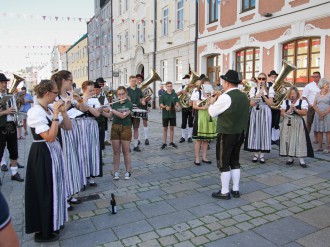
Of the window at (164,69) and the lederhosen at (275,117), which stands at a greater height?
the window at (164,69)

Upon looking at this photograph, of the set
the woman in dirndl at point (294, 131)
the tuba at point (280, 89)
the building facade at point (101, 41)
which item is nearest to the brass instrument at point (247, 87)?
the tuba at point (280, 89)

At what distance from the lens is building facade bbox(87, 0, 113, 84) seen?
3359 cm

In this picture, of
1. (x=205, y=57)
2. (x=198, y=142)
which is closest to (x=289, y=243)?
(x=198, y=142)

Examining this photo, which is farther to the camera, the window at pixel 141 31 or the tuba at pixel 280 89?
the window at pixel 141 31

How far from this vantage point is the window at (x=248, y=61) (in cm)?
1366

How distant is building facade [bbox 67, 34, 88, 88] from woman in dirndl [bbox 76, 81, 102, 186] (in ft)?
138

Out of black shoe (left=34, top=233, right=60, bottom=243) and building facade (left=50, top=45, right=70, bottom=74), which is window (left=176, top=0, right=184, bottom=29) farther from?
building facade (left=50, top=45, right=70, bottom=74)

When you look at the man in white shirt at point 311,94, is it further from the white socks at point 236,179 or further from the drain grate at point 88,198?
the drain grate at point 88,198

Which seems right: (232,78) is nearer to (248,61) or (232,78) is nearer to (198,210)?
(198,210)

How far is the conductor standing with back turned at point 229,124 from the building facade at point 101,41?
93.9 feet

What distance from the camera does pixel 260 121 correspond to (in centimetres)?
664

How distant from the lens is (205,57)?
17188mm

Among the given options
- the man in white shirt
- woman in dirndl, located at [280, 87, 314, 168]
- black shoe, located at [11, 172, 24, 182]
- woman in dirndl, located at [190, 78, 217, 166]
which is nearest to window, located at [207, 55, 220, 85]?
the man in white shirt

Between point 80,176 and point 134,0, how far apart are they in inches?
927
